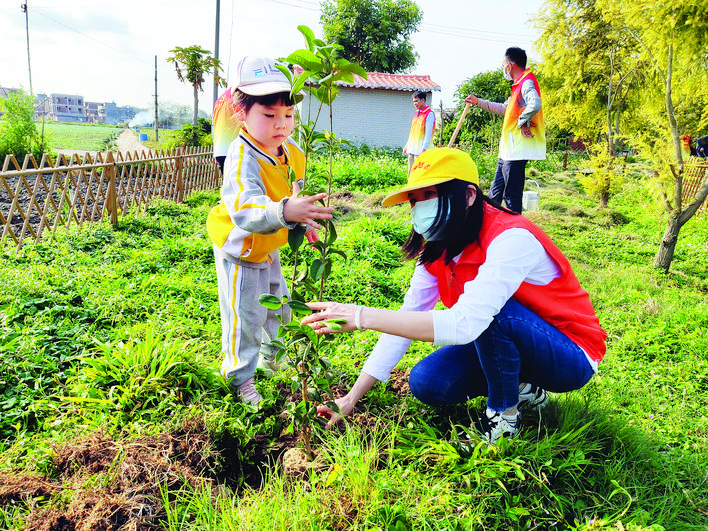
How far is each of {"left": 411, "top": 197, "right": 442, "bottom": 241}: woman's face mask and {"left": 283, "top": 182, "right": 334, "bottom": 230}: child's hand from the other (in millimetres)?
390

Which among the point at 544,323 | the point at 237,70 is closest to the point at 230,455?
the point at 544,323

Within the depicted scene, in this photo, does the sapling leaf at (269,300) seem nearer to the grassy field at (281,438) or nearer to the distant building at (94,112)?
the grassy field at (281,438)

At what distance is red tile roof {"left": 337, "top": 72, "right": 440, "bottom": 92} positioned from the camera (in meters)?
18.3

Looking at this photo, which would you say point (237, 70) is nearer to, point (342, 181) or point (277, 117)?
point (277, 117)

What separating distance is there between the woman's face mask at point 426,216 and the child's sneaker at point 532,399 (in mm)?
807

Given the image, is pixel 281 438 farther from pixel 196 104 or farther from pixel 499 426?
pixel 196 104

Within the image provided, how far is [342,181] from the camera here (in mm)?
9734

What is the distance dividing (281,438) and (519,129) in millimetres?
3756

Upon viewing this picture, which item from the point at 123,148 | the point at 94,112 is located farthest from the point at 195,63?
the point at 94,112

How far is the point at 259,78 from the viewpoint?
70.2 inches

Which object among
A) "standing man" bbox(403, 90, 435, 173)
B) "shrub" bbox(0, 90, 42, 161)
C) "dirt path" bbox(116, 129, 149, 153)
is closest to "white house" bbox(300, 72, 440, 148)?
"dirt path" bbox(116, 129, 149, 153)

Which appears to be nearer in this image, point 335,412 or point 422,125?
point 335,412

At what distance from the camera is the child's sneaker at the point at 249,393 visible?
2.09 m

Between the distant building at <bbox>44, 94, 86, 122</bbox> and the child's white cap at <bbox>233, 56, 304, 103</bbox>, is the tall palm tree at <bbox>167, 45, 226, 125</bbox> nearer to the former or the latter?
the child's white cap at <bbox>233, 56, 304, 103</bbox>
